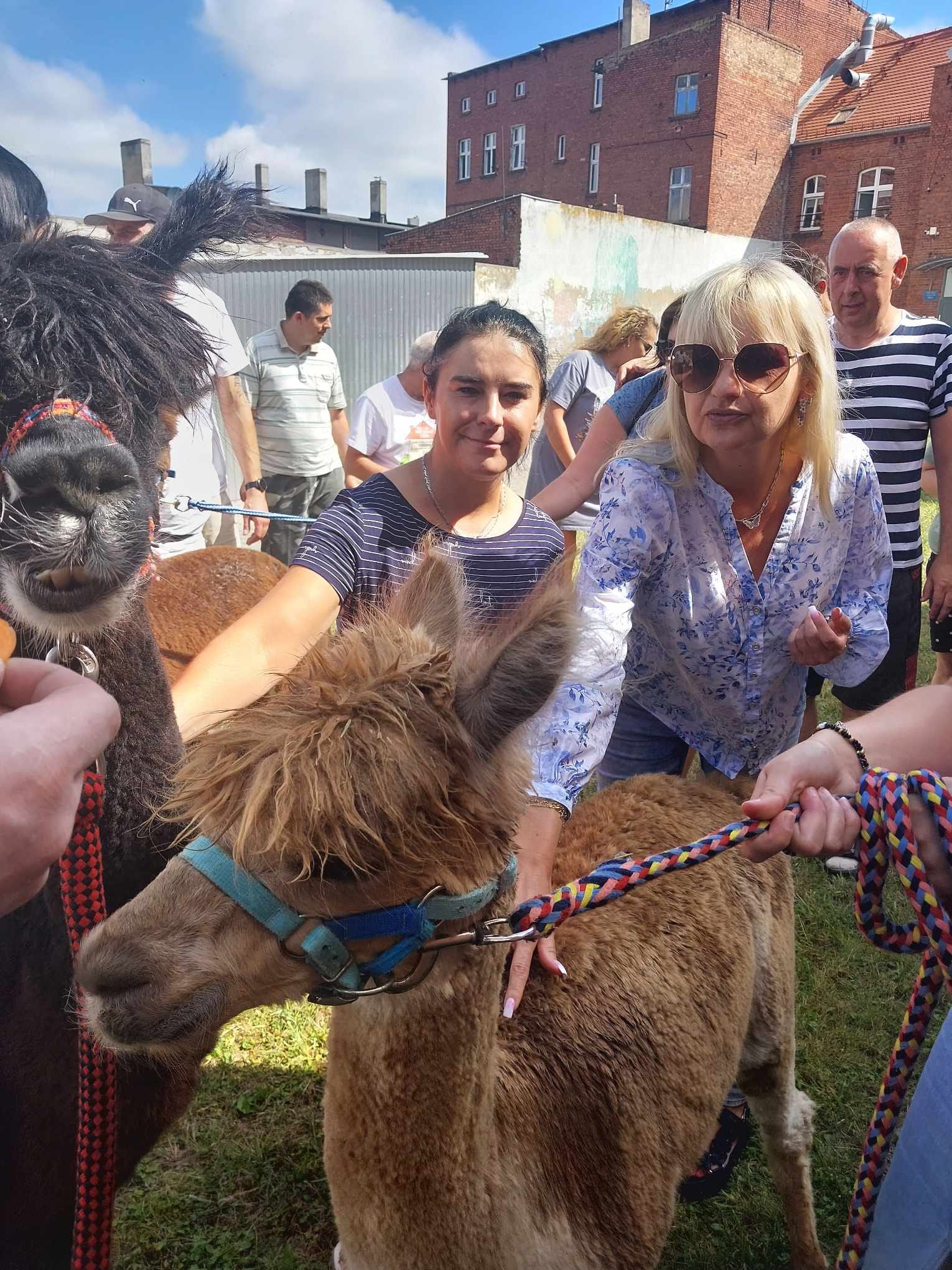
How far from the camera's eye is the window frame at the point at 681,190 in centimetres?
3161

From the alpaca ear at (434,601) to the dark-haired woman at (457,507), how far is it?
17.0 inches

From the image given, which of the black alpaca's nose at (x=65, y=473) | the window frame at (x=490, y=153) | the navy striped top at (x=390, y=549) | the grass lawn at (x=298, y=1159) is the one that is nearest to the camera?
the black alpaca's nose at (x=65, y=473)

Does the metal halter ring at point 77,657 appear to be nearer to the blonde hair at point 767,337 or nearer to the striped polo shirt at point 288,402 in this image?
the blonde hair at point 767,337

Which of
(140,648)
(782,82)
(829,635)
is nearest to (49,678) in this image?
(140,648)

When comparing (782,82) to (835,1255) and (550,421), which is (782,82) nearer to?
(550,421)

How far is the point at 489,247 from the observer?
16.5 m

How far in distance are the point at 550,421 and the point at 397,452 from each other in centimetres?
106

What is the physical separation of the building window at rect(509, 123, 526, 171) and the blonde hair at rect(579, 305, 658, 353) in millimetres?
41354

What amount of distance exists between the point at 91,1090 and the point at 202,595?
2698 millimetres

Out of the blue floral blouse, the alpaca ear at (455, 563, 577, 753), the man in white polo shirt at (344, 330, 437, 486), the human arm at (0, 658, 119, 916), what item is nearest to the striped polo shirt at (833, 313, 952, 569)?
the blue floral blouse

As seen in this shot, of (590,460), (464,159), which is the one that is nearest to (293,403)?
(590,460)

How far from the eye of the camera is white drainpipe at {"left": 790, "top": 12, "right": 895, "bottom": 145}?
108ft

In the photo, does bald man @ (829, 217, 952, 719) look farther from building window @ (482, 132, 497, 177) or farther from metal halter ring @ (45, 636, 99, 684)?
building window @ (482, 132, 497, 177)

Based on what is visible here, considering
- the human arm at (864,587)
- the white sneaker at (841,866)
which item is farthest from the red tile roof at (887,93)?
the human arm at (864,587)
